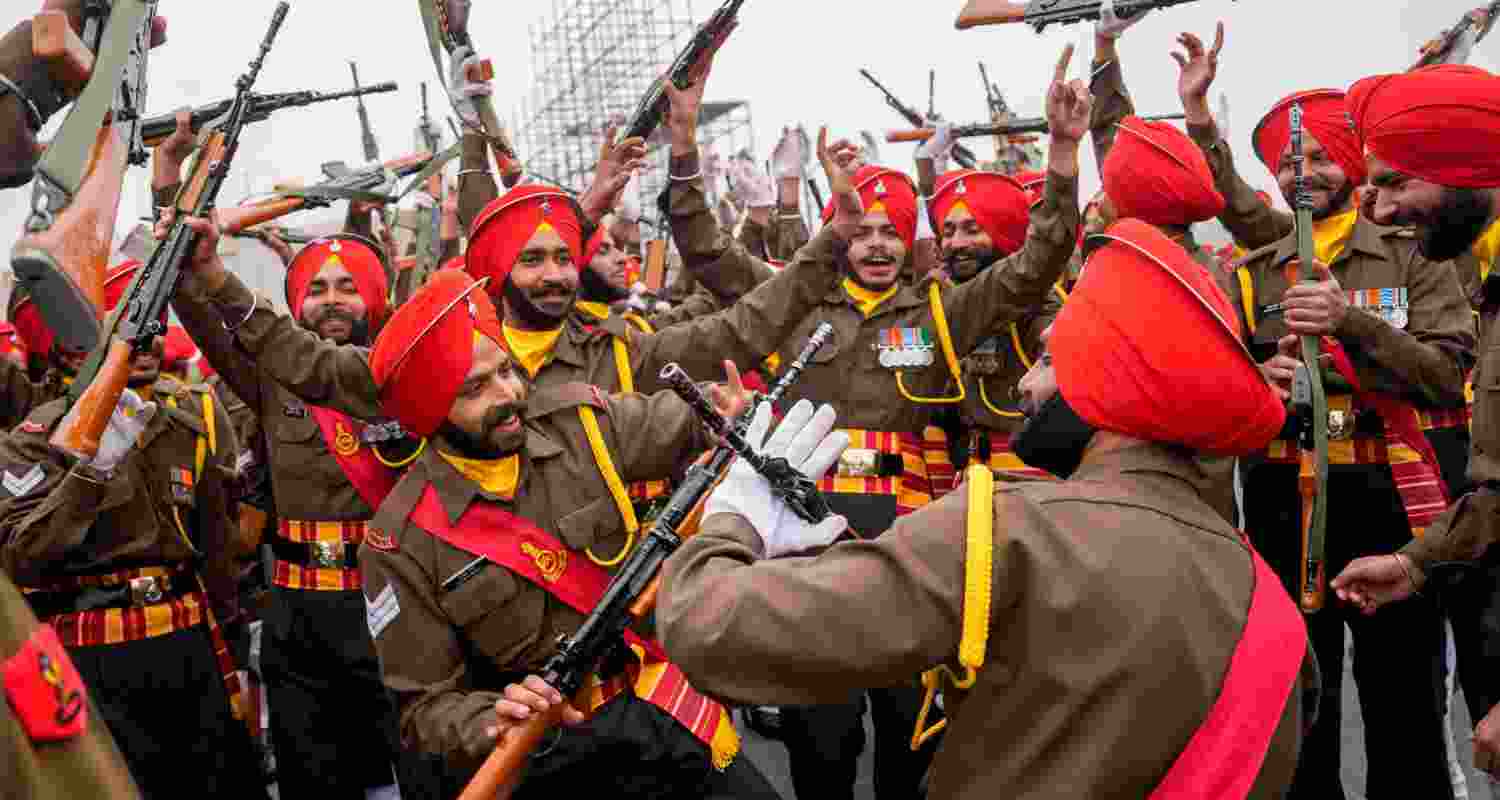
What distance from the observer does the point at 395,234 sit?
32.5 feet

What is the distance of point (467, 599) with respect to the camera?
10.7ft

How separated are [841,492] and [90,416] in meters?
2.93

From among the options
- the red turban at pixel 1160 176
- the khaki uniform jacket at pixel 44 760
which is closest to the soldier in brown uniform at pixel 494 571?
the khaki uniform jacket at pixel 44 760

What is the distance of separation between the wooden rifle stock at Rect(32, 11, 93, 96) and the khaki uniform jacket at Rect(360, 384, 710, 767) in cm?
147

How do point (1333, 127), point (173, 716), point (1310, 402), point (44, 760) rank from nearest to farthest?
point (44, 760), point (1310, 402), point (1333, 127), point (173, 716)

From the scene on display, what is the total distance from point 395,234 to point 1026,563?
8733mm

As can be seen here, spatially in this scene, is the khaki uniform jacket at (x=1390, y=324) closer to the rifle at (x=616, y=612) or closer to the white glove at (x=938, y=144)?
the rifle at (x=616, y=612)

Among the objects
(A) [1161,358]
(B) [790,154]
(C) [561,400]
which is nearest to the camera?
(A) [1161,358]

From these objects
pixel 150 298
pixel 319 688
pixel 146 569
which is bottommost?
pixel 319 688

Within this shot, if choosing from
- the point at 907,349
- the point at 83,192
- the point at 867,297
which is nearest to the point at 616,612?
the point at 83,192

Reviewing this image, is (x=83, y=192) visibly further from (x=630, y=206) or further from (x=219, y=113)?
(x=630, y=206)

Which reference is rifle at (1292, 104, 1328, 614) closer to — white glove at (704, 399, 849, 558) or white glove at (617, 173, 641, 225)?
white glove at (704, 399, 849, 558)

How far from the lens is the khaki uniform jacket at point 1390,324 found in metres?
4.06

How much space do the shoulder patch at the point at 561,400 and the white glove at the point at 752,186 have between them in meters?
5.78
